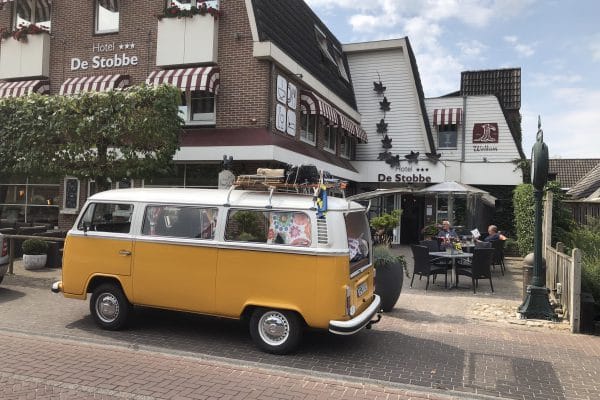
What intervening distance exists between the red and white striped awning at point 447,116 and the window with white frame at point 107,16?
1391 centimetres

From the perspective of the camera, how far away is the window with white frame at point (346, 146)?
21250mm

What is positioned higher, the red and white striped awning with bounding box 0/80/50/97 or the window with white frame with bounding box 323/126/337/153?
the red and white striped awning with bounding box 0/80/50/97

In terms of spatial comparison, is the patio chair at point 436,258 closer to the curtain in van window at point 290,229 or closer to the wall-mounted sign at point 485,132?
the curtain in van window at point 290,229

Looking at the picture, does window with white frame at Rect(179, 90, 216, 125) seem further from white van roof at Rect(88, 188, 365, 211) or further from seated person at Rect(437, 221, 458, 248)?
white van roof at Rect(88, 188, 365, 211)

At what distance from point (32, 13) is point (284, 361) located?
16011mm

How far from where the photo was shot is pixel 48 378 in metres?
4.95

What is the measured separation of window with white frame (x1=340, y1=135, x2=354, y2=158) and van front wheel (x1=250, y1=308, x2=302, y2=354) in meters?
15.5

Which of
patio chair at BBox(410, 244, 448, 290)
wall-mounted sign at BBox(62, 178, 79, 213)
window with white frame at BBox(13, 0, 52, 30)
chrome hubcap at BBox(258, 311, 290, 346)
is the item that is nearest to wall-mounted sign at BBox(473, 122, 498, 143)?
patio chair at BBox(410, 244, 448, 290)

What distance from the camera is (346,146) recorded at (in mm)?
21875

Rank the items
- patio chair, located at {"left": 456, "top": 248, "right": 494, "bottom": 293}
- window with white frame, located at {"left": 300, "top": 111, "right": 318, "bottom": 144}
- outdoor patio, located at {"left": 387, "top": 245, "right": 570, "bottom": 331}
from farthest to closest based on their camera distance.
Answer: window with white frame, located at {"left": 300, "top": 111, "right": 318, "bottom": 144} → patio chair, located at {"left": 456, "top": 248, "right": 494, "bottom": 293} → outdoor patio, located at {"left": 387, "top": 245, "right": 570, "bottom": 331}

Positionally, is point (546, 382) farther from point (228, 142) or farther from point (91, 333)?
point (228, 142)

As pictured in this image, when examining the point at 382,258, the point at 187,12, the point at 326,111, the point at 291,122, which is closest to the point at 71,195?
the point at 187,12

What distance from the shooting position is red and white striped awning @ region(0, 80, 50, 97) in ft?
49.7

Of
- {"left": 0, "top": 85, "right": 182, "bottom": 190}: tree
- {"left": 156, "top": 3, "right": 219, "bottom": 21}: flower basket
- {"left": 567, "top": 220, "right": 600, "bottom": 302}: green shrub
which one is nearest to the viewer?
{"left": 567, "top": 220, "right": 600, "bottom": 302}: green shrub
